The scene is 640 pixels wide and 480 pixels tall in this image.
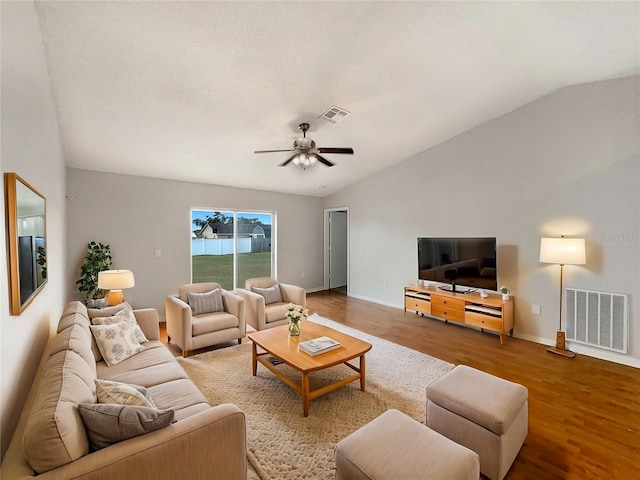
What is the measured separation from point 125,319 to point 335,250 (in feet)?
17.7

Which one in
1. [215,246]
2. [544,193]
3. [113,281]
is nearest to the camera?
[113,281]

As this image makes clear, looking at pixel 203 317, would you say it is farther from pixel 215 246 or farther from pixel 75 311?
pixel 215 246

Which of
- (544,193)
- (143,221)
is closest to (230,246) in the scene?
(143,221)

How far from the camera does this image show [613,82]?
332 centimetres

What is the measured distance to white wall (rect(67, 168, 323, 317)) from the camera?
420 cm

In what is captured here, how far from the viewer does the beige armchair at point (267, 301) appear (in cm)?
398

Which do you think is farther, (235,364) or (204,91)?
(235,364)

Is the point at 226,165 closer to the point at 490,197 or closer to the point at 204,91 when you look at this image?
the point at 204,91

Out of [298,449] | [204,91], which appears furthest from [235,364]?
[204,91]

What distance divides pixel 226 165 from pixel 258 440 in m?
3.81

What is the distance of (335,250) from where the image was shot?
24.9 feet

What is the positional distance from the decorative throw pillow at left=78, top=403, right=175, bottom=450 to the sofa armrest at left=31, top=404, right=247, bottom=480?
3 centimetres

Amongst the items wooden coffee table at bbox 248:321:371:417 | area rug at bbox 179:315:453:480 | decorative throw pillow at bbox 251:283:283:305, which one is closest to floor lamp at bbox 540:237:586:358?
area rug at bbox 179:315:453:480

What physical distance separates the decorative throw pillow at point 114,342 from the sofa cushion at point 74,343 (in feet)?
1.07
